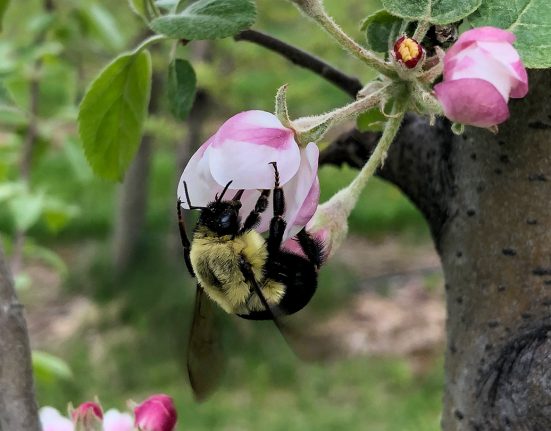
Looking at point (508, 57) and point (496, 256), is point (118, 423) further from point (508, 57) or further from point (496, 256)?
point (508, 57)

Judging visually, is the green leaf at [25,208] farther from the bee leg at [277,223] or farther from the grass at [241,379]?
the grass at [241,379]

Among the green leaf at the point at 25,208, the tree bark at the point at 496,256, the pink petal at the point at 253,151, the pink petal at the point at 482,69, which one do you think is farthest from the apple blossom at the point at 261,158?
the green leaf at the point at 25,208

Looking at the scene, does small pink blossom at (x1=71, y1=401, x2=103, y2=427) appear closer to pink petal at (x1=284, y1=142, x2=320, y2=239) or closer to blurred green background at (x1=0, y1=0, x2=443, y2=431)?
pink petal at (x1=284, y1=142, x2=320, y2=239)

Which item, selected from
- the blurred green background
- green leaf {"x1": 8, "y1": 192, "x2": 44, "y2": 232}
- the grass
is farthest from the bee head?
the grass

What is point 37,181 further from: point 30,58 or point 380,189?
point 30,58

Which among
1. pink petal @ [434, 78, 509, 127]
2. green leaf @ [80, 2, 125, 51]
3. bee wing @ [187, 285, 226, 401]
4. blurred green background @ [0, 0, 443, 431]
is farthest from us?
blurred green background @ [0, 0, 443, 431]
